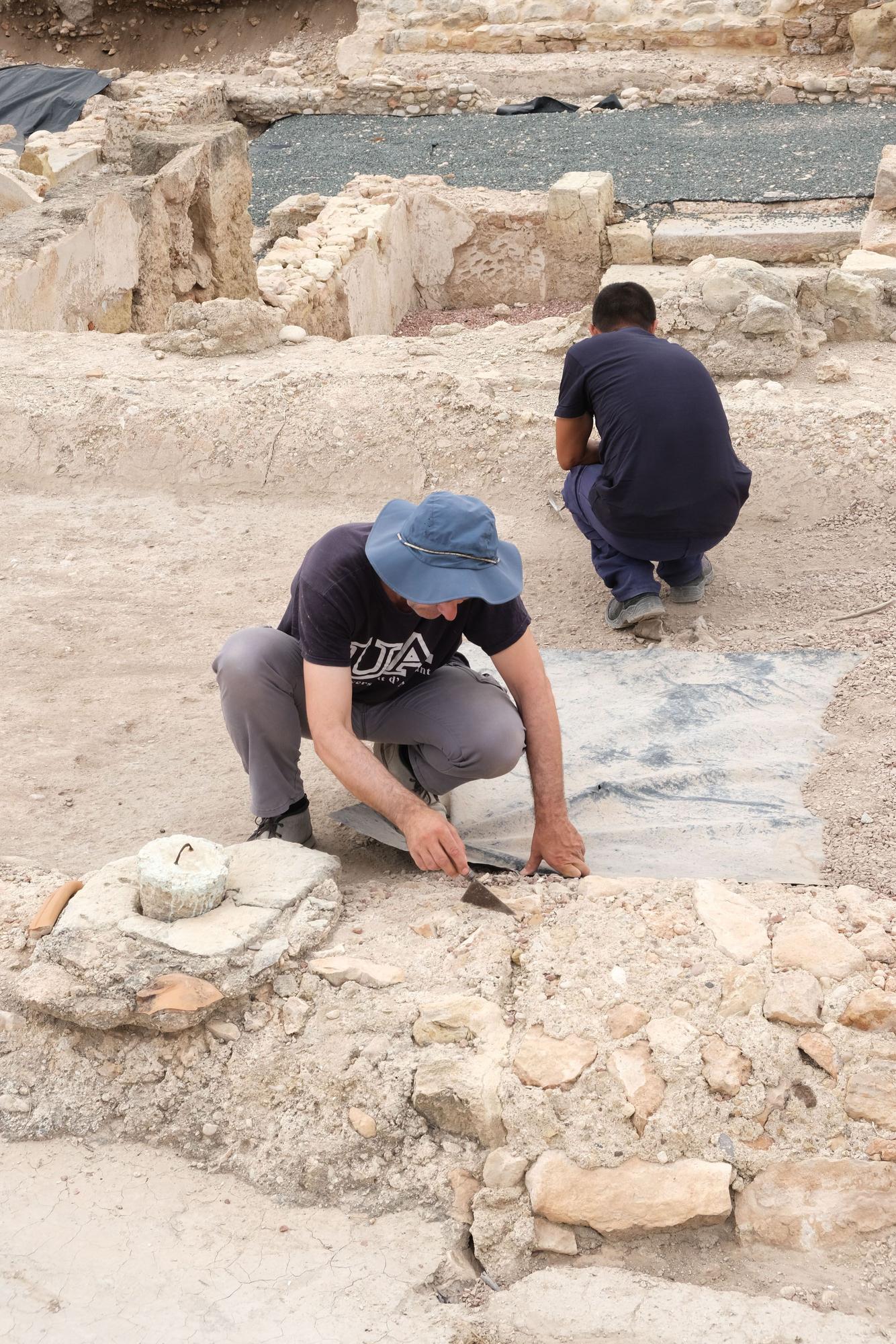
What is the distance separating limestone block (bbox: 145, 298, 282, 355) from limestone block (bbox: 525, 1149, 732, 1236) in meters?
5.18

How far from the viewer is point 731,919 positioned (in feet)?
8.60

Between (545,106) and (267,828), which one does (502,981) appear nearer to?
(267,828)

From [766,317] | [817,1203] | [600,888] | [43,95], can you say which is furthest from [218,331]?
[43,95]

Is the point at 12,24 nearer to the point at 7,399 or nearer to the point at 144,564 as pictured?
the point at 7,399

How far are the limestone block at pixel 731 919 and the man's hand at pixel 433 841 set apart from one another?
57cm

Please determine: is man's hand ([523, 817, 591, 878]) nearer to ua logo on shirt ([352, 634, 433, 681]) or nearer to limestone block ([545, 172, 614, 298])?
ua logo on shirt ([352, 634, 433, 681])

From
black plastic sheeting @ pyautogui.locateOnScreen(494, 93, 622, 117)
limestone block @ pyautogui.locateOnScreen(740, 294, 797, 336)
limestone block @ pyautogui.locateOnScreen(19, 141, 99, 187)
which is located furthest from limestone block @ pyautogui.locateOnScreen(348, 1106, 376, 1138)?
black plastic sheeting @ pyautogui.locateOnScreen(494, 93, 622, 117)

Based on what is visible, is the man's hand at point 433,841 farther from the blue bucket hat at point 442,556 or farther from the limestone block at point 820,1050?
the limestone block at point 820,1050

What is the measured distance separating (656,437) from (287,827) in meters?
2.04

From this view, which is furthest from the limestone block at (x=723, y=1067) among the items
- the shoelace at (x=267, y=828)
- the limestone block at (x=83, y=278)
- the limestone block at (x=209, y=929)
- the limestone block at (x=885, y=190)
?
the limestone block at (x=885, y=190)

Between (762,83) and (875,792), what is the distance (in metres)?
13.2

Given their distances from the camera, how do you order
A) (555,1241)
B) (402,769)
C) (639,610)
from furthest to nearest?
1. (639,610)
2. (402,769)
3. (555,1241)

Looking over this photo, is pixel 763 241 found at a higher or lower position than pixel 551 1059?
higher

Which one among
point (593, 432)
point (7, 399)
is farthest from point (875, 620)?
point (7, 399)
